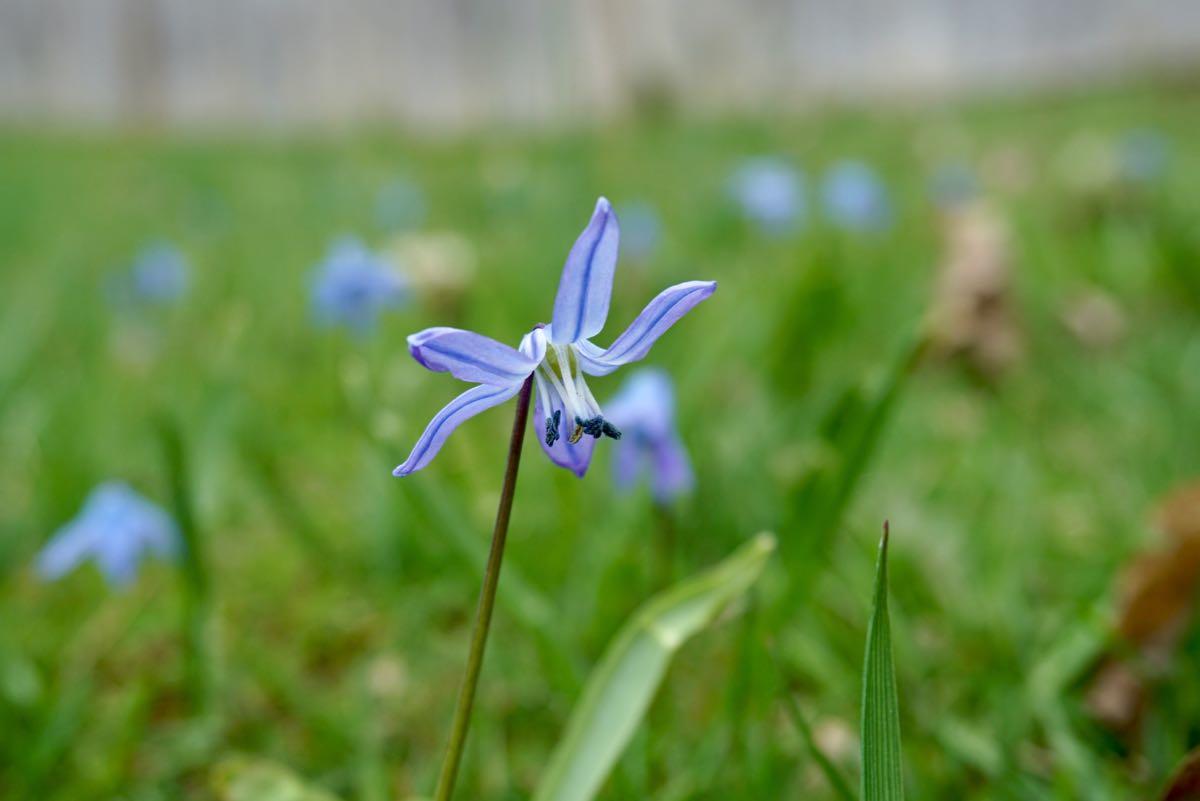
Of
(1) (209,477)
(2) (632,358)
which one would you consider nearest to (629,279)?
(1) (209,477)

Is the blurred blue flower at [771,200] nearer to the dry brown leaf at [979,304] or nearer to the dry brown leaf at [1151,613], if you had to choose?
the dry brown leaf at [979,304]

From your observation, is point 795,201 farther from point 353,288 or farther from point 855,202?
point 353,288

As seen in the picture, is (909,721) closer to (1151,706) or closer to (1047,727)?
(1047,727)

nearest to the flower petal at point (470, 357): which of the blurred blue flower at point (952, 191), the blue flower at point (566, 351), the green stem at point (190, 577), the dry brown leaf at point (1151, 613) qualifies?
the blue flower at point (566, 351)

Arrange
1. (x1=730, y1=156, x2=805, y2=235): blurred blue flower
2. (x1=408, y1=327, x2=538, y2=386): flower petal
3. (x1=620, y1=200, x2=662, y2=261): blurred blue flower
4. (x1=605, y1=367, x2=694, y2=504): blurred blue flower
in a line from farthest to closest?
(x1=730, y1=156, x2=805, y2=235): blurred blue flower, (x1=620, y1=200, x2=662, y2=261): blurred blue flower, (x1=605, y1=367, x2=694, y2=504): blurred blue flower, (x1=408, y1=327, x2=538, y2=386): flower petal

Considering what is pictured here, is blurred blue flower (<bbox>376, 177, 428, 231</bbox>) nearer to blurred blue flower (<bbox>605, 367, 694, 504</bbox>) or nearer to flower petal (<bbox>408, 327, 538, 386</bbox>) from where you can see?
blurred blue flower (<bbox>605, 367, 694, 504</bbox>)

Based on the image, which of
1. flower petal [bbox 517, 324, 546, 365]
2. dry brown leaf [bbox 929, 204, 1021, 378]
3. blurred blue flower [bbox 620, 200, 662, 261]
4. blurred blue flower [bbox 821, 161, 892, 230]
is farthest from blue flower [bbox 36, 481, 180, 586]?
blurred blue flower [bbox 821, 161, 892, 230]
